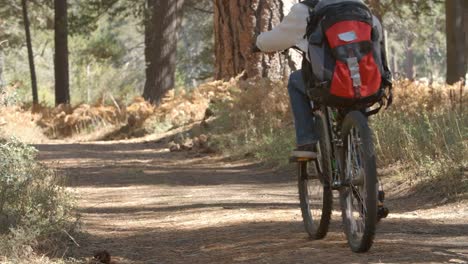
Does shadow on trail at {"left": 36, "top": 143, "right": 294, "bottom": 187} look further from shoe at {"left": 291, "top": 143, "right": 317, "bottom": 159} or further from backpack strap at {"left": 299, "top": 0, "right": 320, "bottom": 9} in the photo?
backpack strap at {"left": 299, "top": 0, "right": 320, "bottom": 9}

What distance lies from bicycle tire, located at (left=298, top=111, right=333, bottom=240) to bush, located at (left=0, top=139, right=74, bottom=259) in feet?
5.13

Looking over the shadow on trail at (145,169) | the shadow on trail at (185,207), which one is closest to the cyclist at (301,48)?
the shadow on trail at (185,207)

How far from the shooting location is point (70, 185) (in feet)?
35.3

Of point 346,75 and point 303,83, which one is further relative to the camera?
point 303,83

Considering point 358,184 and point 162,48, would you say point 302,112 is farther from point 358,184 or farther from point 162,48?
point 162,48

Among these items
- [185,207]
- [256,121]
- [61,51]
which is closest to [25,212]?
[185,207]

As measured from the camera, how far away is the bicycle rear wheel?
210 inches

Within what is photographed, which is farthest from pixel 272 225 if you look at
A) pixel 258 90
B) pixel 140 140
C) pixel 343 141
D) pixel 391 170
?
pixel 140 140

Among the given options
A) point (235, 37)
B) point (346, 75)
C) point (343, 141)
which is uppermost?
point (235, 37)

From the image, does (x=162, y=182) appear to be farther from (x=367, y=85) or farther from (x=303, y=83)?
(x=367, y=85)

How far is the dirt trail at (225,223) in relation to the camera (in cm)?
585

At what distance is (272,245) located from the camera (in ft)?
20.3

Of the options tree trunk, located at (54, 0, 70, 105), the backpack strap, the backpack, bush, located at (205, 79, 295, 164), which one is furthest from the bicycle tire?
tree trunk, located at (54, 0, 70, 105)

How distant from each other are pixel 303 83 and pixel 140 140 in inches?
534
